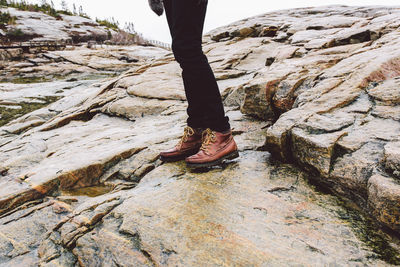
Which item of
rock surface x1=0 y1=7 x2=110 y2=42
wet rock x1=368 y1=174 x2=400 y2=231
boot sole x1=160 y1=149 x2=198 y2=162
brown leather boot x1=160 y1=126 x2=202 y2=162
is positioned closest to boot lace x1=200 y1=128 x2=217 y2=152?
brown leather boot x1=160 y1=126 x2=202 y2=162

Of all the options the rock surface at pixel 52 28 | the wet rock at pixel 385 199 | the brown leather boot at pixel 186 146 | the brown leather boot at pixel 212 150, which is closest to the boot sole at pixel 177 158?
the brown leather boot at pixel 186 146

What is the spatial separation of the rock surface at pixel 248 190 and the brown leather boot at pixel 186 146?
94mm

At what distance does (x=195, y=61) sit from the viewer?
1942 mm

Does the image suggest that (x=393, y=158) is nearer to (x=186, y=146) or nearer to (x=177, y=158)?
(x=186, y=146)

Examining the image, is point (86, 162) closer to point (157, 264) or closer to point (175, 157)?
point (175, 157)

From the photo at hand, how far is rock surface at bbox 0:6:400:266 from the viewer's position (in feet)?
4.53

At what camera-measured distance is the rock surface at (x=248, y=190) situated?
1.38 m

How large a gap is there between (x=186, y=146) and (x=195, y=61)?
79 centimetres

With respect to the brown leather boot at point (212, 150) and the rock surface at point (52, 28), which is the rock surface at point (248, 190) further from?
the rock surface at point (52, 28)

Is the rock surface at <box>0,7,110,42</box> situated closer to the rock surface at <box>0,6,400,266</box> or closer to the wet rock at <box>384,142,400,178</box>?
the rock surface at <box>0,6,400,266</box>

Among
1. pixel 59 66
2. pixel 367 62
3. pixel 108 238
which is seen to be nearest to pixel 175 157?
pixel 108 238

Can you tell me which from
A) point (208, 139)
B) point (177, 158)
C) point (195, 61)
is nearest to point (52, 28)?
point (177, 158)

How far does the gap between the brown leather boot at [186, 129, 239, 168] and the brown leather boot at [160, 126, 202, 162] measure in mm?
159

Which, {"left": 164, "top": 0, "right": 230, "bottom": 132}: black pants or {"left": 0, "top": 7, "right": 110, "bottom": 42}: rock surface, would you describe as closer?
{"left": 164, "top": 0, "right": 230, "bottom": 132}: black pants
